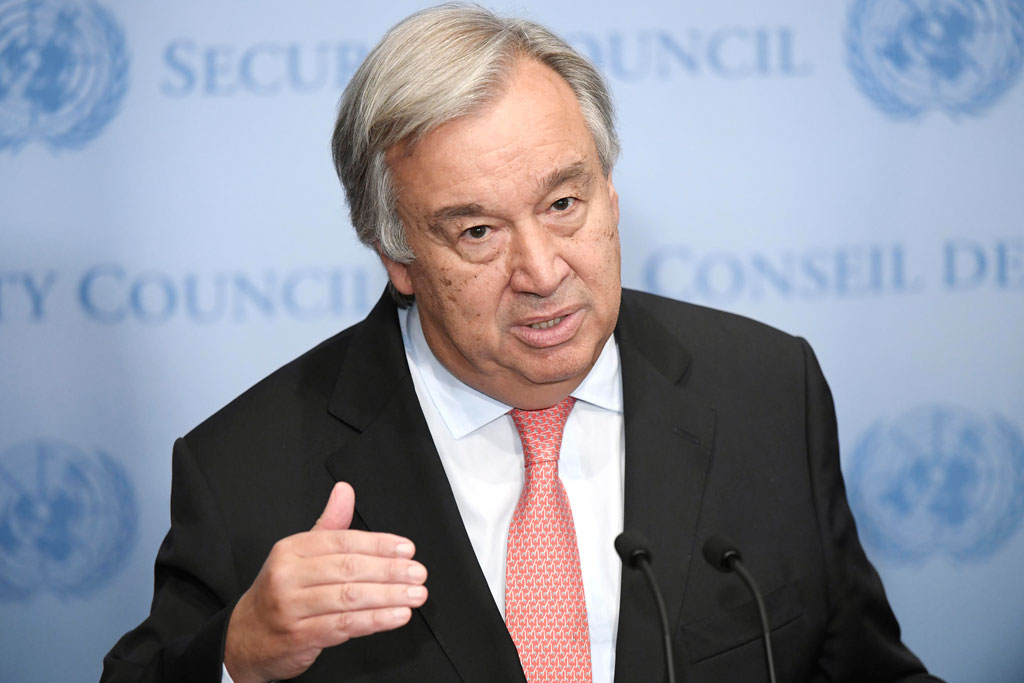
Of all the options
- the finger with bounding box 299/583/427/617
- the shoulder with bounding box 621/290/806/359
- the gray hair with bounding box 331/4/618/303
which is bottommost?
the finger with bounding box 299/583/427/617

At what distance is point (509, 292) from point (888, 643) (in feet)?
3.19

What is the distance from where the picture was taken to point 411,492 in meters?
2.04

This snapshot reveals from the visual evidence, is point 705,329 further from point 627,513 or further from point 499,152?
point 499,152

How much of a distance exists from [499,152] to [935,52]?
1.37 metres

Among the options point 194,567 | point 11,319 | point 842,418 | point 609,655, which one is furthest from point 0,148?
point 842,418

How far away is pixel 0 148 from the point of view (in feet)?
8.48

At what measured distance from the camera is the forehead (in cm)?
191

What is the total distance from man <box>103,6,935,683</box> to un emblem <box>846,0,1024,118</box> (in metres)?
0.89

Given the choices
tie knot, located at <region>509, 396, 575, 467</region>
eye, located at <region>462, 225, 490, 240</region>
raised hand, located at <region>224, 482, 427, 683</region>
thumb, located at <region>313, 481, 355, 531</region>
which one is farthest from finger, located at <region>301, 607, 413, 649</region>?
eye, located at <region>462, 225, 490, 240</region>

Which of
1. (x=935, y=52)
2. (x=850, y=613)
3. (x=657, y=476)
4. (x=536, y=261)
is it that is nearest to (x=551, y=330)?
(x=536, y=261)

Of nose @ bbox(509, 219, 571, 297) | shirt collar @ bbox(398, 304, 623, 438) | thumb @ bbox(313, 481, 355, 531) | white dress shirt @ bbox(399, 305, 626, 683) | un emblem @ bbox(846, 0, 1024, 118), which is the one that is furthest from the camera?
un emblem @ bbox(846, 0, 1024, 118)

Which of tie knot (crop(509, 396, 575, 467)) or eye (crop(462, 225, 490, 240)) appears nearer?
eye (crop(462, 225, 490, 240))

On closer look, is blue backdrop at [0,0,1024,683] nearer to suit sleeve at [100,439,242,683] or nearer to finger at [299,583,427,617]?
suit sleeve at [100,439,242,683]

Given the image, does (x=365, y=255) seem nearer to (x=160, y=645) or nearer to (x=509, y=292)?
(x=509, y=292)
